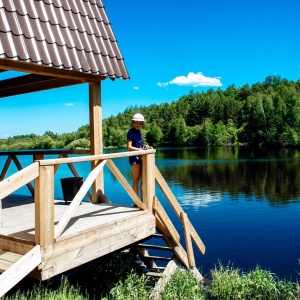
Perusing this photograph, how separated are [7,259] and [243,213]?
15631mm

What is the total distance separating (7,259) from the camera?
178 inches

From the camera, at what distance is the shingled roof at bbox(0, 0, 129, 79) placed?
521 centimetres

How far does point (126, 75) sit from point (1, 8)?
2302 mm

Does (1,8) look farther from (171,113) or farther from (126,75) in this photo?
(171,113)

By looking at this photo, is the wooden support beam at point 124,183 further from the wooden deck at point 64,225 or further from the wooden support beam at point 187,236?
the wooden support beam at point 187,236

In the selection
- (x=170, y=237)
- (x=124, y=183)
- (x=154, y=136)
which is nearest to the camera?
(x=124, y=183)

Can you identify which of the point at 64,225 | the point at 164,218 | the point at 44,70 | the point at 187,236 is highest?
the point at 44,70

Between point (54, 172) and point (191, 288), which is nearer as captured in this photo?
point (54, 172)

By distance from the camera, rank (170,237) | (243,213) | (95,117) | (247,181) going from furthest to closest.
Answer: (247,181) → (243,213) → (170,237) → (95,117)

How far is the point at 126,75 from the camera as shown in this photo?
677cm

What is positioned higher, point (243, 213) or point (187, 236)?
point (187, 236)

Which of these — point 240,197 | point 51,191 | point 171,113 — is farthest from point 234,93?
point 51,191

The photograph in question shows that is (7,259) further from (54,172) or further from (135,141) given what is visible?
(135,141)

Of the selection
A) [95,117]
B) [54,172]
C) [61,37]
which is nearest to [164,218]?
[95,117]
